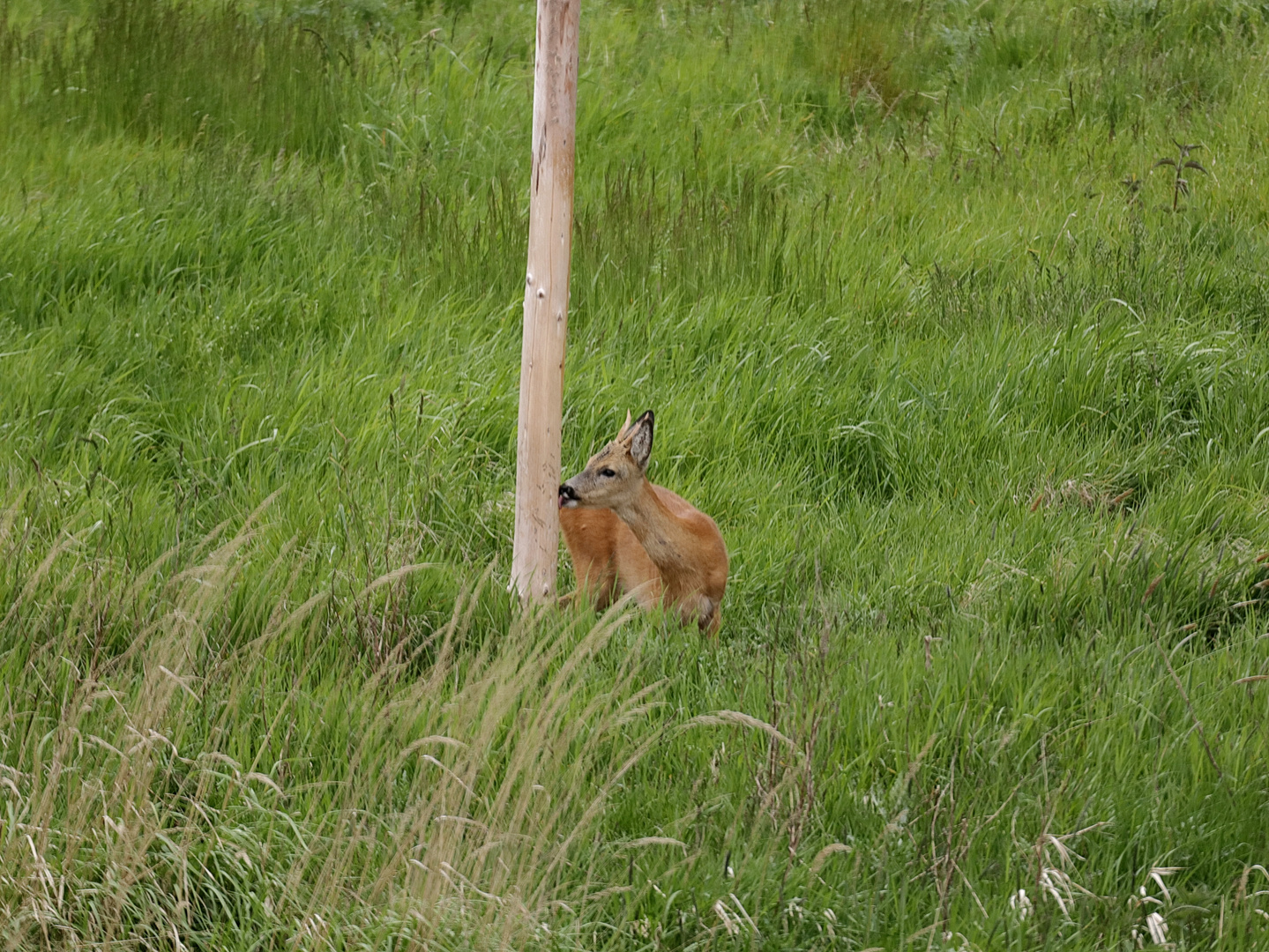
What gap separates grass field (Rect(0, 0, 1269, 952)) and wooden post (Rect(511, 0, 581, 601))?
0.29 metres

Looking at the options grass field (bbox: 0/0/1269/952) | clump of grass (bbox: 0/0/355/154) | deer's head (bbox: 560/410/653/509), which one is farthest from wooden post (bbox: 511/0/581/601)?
clump of grass (bbox: 0/0/355/154)

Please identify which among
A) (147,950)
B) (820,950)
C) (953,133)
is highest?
(953,133)

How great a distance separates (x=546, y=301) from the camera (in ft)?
15.6

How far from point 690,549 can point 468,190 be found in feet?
12.9

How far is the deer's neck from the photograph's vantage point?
5.05 metres

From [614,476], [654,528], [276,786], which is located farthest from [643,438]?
[276,786]

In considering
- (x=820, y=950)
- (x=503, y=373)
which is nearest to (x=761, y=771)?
(x=820, y=950)

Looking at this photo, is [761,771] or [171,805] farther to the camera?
[761,771]

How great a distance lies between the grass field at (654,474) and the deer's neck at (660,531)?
0.34 meters

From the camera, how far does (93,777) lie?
133 inches

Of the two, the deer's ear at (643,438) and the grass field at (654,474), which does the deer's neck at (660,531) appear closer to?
the deer's ear at (643,438)

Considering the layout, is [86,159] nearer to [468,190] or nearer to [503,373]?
[468,190]

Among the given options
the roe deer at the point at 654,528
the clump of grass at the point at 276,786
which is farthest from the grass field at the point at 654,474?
the roe deer at the point at 654,528

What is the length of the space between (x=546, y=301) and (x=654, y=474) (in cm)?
150
